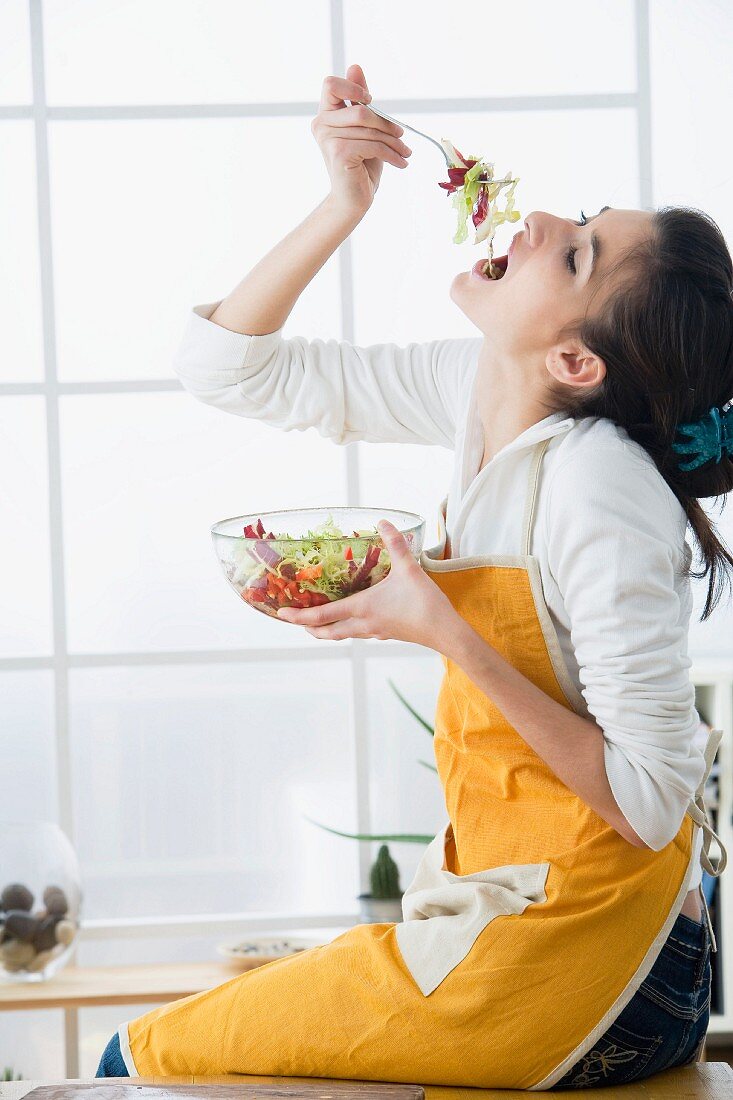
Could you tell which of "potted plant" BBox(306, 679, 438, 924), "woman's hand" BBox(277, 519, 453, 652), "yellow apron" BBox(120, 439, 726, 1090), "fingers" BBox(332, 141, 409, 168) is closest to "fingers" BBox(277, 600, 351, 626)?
"woman's hand" BBox(277, 519, 453, 652)

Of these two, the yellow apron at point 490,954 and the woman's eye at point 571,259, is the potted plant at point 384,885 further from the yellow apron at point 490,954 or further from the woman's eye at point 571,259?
the woman's eye at point 571,259

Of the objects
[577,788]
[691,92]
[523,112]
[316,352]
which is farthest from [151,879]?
[691,92]

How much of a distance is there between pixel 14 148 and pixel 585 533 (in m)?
Result: 2.49

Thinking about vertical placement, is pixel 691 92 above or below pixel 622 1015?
above

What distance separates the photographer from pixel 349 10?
117 inches

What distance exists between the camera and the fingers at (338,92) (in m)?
1.38

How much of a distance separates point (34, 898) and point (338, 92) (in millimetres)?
2068

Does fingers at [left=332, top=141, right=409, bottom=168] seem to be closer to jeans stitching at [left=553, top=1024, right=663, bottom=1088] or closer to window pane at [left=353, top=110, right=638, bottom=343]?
jeans stitching at [left=553, top=1024, right=663, bottom=1088]

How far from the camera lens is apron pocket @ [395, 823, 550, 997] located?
114cm

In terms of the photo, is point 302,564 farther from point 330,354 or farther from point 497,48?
point 497,48

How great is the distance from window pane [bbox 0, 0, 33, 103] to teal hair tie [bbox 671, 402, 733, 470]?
241cm

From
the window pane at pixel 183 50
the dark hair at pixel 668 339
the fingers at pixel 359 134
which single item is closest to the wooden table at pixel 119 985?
the dark hair at pixel 668 339

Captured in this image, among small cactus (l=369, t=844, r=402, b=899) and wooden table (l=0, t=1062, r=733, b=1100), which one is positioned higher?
wooden table (l=0, t=1062, r=733, b=1100)

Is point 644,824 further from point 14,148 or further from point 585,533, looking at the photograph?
point 14,148
